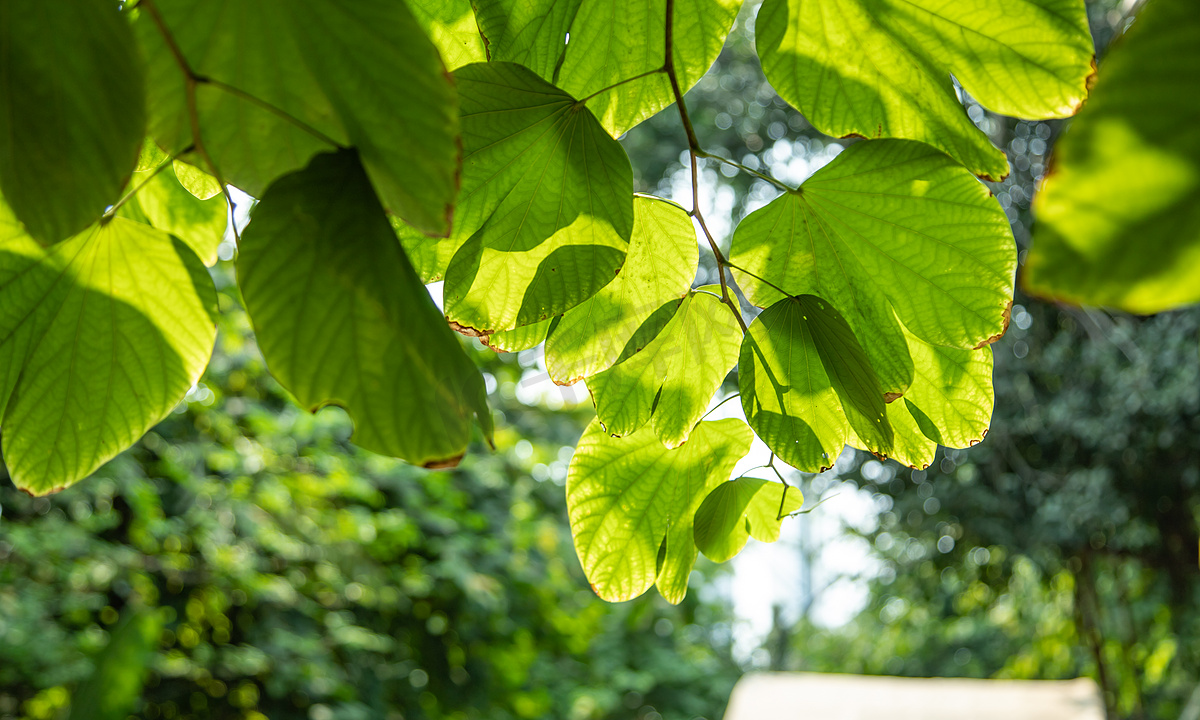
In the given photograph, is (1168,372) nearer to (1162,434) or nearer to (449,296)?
(1162,434)

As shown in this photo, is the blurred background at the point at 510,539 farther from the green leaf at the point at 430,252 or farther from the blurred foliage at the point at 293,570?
the green leaf at the point at 430,252

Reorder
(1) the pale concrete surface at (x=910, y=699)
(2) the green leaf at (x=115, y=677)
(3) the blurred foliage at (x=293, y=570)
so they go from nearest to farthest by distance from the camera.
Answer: (2) the green leaf at (x=115, y=677) → (3) the blurred foliage at (x=293, y=570) → (1) the pale concrete surface at (x=910, y=699)

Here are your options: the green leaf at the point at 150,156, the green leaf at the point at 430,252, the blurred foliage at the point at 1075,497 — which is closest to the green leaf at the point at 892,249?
the green leaf at the point at 430,252

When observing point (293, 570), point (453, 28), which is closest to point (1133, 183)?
point (453, 28)

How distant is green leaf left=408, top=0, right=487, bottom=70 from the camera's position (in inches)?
12.0

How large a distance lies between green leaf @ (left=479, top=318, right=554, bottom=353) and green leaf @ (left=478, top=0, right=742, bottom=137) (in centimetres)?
8

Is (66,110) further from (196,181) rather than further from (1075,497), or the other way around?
(1075,497)

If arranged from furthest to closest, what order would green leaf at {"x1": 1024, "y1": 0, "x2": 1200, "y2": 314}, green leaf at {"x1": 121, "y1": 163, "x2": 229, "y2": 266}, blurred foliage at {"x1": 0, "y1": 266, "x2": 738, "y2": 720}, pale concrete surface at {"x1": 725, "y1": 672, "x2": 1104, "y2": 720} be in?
pale concrete surface at {"x1": 725, "y1": 672, "x2": 1104, "y2": 720}, blurred foliage at {"x1": 0, "y1": 266, "x2": 738, "y2": 720}, green leaf at {"x1": 121, "y1": 163, "x2": 229, "y2": 266}, green leaf at {"x1": 1024, "y1": 0, "x2": 1200, "y2": 314}

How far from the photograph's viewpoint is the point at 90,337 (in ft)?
0.81

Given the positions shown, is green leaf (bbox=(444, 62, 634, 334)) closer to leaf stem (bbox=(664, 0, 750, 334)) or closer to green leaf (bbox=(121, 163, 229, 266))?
leaf stem (bbox=(664, 0, 750, 334))

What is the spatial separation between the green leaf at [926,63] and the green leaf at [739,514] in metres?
0.14

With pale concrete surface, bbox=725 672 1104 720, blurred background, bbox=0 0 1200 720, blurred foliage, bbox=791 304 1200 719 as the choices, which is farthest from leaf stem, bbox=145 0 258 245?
pale concrete surface, bbox=725 672 1104 720

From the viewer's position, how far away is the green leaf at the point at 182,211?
351 mm

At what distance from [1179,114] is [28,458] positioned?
0.31 m
